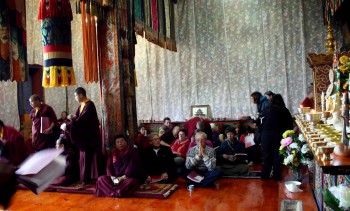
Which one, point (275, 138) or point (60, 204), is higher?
point (275, 138)

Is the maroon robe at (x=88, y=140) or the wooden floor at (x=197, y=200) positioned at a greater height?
the maroon robe at (x=88, y=140)

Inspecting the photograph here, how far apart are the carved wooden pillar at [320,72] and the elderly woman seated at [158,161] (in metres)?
2.27

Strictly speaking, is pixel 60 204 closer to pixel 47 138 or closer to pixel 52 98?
pixel 47 138

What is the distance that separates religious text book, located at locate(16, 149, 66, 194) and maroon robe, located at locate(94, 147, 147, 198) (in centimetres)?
296

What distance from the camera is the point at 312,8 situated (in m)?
7.61

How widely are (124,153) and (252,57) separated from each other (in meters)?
4.80

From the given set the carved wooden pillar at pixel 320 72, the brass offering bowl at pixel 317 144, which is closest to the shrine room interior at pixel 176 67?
the carved wooden pillar at pixel 320 72

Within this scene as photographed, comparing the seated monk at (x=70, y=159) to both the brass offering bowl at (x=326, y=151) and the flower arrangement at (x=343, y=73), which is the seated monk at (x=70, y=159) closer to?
the flower arrangement at (x=343, y=73)

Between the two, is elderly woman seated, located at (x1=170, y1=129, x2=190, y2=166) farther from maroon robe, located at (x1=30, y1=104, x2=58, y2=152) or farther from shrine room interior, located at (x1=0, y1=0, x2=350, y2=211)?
maroon robe, located at (x1=30, y1=104, x2=58, y2=152)

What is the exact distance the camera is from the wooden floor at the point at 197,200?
12.2ft

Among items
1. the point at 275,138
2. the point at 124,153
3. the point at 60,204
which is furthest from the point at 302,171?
the point at 60,204

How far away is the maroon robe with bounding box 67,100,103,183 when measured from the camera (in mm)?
4684

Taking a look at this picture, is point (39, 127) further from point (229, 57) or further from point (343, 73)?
point (229, 57)

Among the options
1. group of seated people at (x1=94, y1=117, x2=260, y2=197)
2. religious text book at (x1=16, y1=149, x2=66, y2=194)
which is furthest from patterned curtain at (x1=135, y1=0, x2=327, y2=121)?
religious text book at (x1=16, y1=149, x2=66, y2=194)
